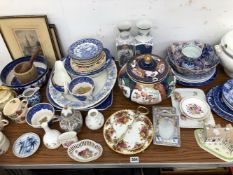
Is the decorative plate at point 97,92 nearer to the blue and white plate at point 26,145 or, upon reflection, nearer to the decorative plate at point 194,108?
the blue and white plate at point 26,145

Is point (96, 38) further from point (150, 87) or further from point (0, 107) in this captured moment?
point (0, 107)

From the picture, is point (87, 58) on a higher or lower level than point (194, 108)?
higher

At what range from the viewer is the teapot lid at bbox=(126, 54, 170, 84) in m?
0.89

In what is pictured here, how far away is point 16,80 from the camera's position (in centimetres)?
107

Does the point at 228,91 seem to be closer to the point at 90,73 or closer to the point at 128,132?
the point at 128,132

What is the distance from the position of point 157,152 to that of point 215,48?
498 millimetres

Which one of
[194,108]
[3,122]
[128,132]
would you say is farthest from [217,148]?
[3,122]

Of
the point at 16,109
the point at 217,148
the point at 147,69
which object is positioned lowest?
the point at 217,148

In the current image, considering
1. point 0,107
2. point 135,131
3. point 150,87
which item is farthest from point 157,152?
point 0,107

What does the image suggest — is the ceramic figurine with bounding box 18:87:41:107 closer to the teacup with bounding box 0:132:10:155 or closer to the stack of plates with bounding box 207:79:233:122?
the teacup with bounding box 0:132:10:155

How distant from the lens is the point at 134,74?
901 mm

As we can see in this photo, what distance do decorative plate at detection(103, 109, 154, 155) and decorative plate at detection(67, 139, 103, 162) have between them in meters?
0.05

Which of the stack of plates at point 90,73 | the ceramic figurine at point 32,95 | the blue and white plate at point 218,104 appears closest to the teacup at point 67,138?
the stack of plates at point 90,73

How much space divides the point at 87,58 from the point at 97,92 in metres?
0.14
